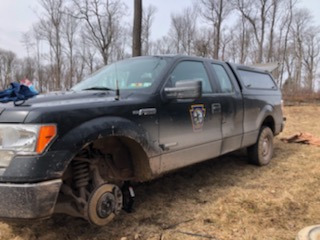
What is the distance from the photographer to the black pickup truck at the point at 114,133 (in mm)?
2285

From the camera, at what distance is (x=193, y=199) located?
3.98m

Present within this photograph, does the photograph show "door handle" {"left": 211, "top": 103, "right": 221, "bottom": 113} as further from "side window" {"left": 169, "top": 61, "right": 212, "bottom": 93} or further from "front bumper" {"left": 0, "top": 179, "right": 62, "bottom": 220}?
"front bumper" {"left": 0, "top": 179, "right": 62, "bottom": 220}

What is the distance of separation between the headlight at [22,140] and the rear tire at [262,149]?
13.4ft

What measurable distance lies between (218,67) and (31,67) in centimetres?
6093

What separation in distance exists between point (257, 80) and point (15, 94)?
4.38 m

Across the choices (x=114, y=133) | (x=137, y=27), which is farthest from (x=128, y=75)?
(x=137, y=27)

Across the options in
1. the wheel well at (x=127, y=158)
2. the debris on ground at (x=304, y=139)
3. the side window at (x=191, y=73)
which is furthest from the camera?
the debris on ground at (x=304, y=139)

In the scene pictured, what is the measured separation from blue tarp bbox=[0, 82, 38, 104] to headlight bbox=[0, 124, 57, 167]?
357 mm

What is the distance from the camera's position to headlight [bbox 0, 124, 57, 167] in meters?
2.28

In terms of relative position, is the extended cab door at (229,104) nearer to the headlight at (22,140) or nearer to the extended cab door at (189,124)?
the extended cab door at (189,124)

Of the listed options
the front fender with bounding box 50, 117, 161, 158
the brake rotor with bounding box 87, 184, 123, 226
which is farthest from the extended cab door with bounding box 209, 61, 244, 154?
the brake rotor with bounding box 87, 184, 123, 226

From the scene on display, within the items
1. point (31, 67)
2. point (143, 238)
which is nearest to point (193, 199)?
point (143, 238)

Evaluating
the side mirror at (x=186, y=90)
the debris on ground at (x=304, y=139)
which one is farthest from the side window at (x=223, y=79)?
the debris on ground at (x=304, y=139)

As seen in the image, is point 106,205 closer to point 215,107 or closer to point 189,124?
point 189,124
